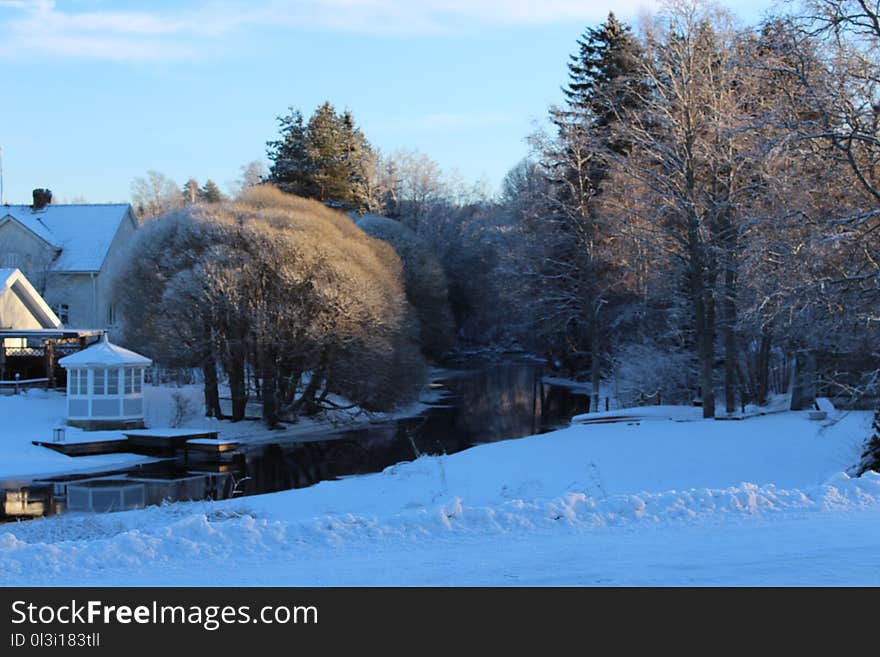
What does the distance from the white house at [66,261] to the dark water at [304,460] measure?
2069 centimetres

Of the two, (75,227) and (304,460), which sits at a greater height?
(75,227)

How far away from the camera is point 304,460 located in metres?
28.8

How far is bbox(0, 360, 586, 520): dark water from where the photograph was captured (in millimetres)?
A: 22547

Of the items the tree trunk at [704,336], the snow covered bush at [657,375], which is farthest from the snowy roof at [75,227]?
the tree trunk at [704,336]

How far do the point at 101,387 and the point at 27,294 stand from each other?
41.4 ft

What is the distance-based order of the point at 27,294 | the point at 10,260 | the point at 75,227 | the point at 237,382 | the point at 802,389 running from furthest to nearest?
1. the point at 75,227
2. the point at 10,260
3. the point at 27,294
4. the point at 237,382
5. the point at 802,389

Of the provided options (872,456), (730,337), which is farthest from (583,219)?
(872,456)

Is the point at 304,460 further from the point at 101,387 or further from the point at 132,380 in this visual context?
the point at 101,387

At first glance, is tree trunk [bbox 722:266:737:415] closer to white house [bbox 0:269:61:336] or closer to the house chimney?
white house [bbox 0:269:61:336]

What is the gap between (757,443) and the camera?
65.8 ft

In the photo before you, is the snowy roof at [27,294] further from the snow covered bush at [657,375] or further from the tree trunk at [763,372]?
the tree trunk at [763,372]

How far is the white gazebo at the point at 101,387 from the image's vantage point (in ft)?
106

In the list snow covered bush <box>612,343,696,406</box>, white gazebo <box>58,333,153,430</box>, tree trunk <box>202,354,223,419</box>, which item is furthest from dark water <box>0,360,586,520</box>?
tree trunk <box>202,354,223,419</box>

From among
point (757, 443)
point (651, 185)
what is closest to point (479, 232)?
point (651, 185)
